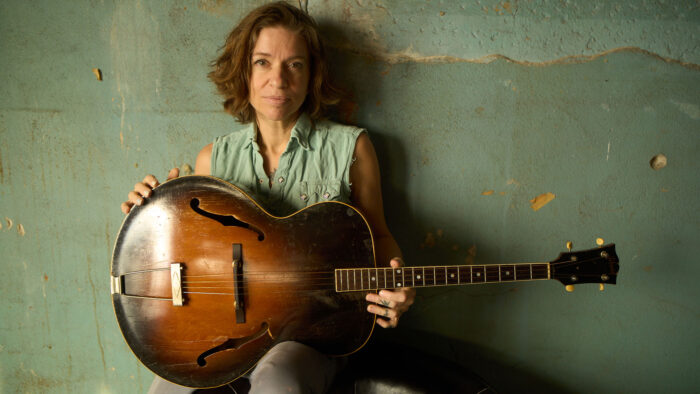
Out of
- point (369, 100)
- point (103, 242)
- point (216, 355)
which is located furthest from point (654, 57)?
point (103, 242)

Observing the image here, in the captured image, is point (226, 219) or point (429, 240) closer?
point (226, 219)

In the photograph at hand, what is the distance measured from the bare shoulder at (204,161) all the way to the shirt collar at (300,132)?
174 millimetres

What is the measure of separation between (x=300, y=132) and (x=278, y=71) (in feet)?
0.82

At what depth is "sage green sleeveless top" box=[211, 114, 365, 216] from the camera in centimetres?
137

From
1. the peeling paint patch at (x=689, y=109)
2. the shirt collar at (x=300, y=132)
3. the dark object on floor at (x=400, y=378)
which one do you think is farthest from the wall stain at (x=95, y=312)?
the peeling paint patch at (x=689, y=109)

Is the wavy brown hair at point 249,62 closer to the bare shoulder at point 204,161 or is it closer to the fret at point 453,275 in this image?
the bare shoulder at point 204,161

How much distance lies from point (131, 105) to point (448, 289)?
1.65m

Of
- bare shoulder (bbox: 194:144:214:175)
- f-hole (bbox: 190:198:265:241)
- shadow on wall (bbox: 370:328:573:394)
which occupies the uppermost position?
bare shoulder (bbox: 194:144:214:175)

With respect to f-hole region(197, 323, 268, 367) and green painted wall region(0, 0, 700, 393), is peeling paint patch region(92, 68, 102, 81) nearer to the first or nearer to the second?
green painted wall region(0, 0, 700, 393)

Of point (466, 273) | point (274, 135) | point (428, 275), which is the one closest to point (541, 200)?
point (466, 273)

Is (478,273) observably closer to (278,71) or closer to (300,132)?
(300,132)

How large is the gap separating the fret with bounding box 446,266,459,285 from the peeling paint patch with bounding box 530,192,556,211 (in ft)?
1.93

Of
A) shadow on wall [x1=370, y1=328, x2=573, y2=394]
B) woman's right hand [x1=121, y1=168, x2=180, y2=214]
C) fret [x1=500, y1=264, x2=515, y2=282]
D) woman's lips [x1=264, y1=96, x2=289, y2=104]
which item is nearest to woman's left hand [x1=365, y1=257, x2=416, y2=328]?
fret [x1=500, y1=264, x2=515, y2=282]

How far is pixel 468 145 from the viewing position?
4.90 feet
